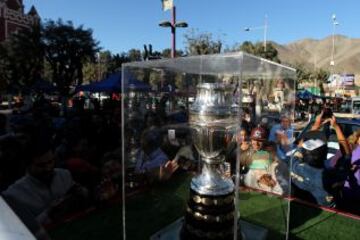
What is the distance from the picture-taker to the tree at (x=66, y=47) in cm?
2670

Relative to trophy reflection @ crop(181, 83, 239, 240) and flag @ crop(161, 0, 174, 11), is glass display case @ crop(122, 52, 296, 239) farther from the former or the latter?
flag @ crop(161, 0, 174, 11)

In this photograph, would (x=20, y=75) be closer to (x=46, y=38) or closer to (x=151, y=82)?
(x=46, y=38)

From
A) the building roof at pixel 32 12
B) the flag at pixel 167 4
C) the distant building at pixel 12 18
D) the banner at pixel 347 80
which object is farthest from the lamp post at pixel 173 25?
the banner at pixel 347 80

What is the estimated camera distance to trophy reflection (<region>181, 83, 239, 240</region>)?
7.73 feet

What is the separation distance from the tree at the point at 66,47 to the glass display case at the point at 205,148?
24.8 metres

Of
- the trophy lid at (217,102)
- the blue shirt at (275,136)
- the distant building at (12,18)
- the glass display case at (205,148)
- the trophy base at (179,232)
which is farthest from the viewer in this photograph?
A: the distant building at (12,18)

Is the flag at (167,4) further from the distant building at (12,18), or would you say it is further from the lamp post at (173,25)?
the distant building at (12,18)

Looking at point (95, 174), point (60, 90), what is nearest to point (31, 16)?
point (60, 90)

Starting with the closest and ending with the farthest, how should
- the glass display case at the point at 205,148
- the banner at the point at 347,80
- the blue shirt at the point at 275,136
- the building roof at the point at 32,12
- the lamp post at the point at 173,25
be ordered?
the glass display case at the point at 205,148 → the blue shirt at the point at 275,136 → the lamp post at the point at 173,25 → the building roof at the point at 32,12 → the banner at the point at 347,80

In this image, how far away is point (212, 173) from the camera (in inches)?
105

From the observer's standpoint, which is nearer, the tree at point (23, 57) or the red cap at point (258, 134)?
the red cap at point (258, 134)

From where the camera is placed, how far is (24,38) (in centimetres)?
2773

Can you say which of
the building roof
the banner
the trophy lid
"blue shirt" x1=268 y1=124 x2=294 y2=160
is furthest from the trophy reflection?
the banner

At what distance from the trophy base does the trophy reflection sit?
1.38ft
